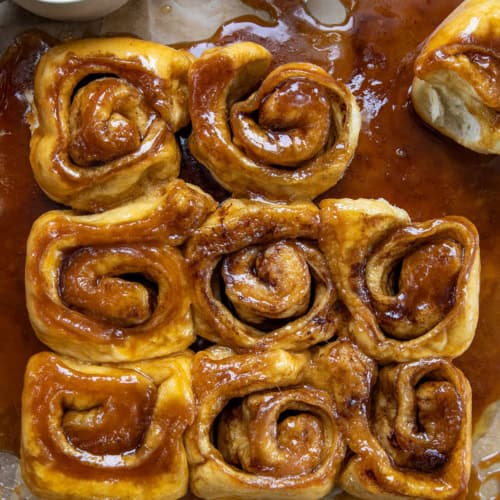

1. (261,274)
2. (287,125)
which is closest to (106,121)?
(287,125)

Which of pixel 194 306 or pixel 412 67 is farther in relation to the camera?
pixel 412 67

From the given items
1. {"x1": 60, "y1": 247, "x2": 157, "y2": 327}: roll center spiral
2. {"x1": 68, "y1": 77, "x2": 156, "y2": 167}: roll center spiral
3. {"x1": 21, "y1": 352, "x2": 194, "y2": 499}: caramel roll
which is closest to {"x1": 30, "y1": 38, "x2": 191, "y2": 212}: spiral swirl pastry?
{"x1": 68, "y1": 77, "x2": 156, "y2": 167}: roll center spiral

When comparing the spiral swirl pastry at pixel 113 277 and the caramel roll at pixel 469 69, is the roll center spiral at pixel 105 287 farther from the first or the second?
the caramel roll at pixel 469 69

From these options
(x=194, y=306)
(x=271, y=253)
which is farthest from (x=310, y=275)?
(x=194, y=306)

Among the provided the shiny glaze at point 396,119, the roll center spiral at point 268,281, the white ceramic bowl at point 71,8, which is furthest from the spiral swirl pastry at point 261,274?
the white ceramic bowl at point 71,8

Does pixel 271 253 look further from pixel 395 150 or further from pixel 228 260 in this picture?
pixel 395 150

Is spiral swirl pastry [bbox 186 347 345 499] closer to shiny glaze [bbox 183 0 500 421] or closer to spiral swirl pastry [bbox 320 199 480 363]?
spiral swirl pastry [bbox 320 199 480 363]

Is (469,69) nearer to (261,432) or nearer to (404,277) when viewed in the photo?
(404,277)
